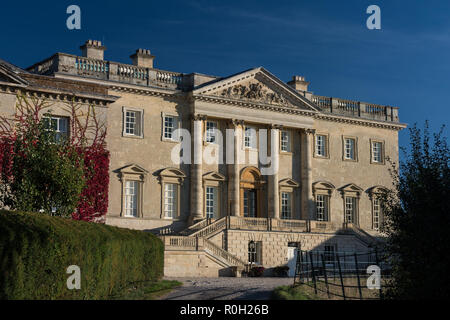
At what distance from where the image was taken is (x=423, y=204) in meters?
19.6

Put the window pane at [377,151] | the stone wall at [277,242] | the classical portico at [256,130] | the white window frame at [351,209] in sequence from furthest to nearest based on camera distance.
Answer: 1. the window pane at [377,151]
2. the white window frame at [351,209]
3. the classical portico at [256,130]
4. the stone wall at [277,242]

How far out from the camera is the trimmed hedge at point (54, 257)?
16.9 m

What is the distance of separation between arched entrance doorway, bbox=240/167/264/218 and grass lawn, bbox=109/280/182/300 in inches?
831

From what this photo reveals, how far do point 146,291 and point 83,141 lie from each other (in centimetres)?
1324

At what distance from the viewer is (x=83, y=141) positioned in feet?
121

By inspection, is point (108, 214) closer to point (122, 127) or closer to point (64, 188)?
point (122, 127)

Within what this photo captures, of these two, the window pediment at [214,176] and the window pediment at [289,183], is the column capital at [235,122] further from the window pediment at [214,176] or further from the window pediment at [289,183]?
the window pediment at [289,183]

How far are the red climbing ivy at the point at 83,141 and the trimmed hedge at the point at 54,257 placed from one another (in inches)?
493

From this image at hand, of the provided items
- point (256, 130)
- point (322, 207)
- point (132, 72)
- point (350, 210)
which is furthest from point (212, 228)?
point (350, 210)

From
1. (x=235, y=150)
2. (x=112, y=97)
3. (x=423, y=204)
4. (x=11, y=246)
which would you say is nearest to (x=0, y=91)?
(x=112, y=97)

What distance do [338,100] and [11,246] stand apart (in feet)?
138

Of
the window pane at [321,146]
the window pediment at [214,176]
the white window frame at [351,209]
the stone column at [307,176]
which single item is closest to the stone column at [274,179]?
the stone column at [307,176]

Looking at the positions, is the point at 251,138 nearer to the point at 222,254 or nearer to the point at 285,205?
the point at 285,205
